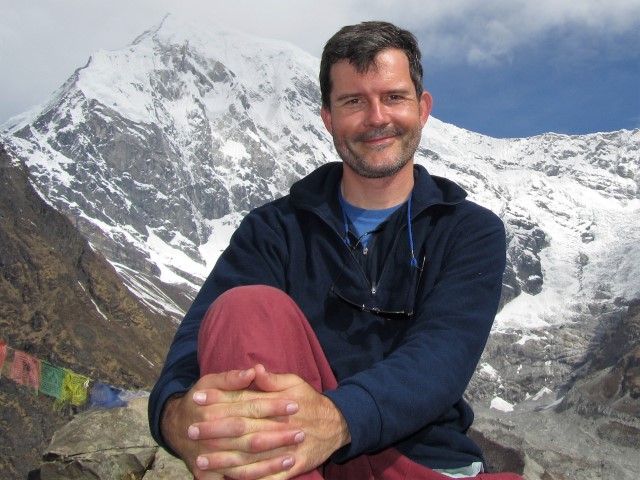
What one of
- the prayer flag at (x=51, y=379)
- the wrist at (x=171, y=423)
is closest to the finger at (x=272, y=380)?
the wrist at (x=171, y=423)

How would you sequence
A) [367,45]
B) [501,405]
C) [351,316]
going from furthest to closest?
1. [501,405]
2. [367,45]
3. [351,316]

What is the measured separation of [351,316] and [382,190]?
876 millimetres

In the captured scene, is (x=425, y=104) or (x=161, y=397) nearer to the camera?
(x=161, y=397)

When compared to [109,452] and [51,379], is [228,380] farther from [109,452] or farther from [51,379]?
[51,379]

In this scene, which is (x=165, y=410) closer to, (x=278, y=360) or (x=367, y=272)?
(x=278, y=360)

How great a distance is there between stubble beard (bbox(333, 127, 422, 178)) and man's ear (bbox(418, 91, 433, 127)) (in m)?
0.23

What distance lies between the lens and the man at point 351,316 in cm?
295

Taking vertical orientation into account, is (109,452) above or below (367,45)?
below

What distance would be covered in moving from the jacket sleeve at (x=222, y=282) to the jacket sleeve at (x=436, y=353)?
793 mm

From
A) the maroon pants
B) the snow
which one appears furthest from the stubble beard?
the snow

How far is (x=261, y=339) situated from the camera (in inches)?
117

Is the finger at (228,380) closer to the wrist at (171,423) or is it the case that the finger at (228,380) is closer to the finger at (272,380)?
the finger at (272,380)

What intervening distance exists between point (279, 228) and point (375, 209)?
611mm

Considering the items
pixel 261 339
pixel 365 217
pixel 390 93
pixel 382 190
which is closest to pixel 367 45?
pixel 390 93
